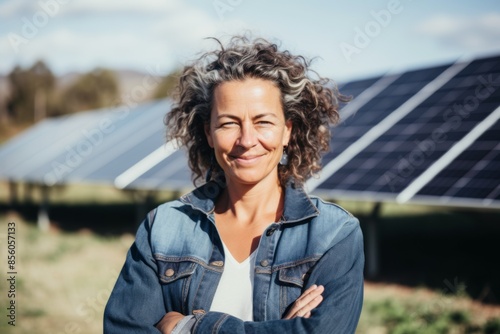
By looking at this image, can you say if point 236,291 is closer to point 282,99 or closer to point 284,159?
point 284,159

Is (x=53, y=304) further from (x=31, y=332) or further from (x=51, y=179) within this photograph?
(x=51, y=179)

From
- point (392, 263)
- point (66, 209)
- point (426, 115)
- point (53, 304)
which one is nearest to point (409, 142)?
point (426, 115)

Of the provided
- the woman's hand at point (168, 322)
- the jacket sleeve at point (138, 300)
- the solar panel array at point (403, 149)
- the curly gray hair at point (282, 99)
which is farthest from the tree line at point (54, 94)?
the woman's hand at point (168, 322)

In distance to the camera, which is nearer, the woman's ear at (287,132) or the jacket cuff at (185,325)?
the jacket cuff at (185,325)

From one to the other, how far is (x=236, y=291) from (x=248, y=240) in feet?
0.75

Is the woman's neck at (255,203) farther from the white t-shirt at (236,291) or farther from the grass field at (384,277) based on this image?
the grass field at (384,277)

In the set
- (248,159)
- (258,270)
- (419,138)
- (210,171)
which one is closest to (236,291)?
(258,270)

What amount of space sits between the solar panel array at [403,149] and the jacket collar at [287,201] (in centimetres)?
523

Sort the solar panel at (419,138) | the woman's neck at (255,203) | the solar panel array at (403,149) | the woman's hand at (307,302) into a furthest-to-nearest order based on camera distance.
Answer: the solar panel at (419,138) < the solar panel array at (403,149) < the woman's neck at (255,203) < the woman's hand at (307,302)

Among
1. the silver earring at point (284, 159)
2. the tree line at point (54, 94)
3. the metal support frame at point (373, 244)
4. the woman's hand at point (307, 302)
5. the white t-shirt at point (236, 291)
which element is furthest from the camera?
the tree line at point (54, 94)

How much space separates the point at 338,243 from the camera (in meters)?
2.49

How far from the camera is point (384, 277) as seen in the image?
945 centimetres

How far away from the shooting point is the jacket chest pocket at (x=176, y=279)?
2.60 m

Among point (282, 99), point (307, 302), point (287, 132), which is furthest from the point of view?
point (287, 132)
